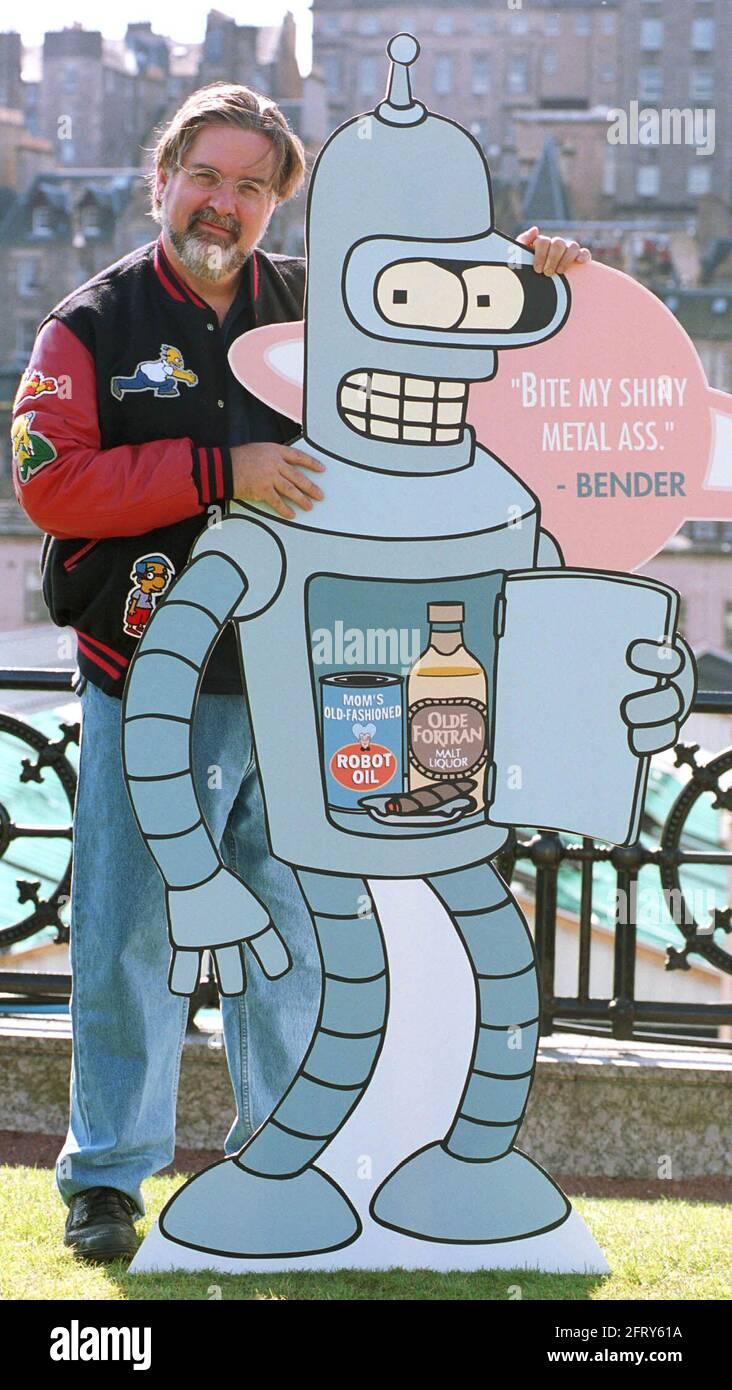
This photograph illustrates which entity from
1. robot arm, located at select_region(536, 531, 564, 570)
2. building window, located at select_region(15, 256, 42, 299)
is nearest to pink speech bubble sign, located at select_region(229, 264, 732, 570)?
robot arm, located at select_region(536, 531, 564, 570)

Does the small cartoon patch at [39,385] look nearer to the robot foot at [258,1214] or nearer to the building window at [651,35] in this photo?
the robot foot at [258,1214]

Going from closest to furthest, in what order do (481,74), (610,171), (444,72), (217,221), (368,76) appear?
(217,221) < (610,171) < (368,76) < (481,74) < (444,72)

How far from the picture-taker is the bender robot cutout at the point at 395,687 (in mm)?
2918

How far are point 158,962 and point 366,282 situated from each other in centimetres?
133

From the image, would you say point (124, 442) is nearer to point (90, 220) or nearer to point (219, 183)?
point (219, 183)

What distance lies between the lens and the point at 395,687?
2.96m

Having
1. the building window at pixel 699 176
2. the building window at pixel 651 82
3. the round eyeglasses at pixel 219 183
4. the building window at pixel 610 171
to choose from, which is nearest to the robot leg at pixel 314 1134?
the round eyeglasses at pixel 219 183

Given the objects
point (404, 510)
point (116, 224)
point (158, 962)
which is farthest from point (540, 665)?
point (116, 224)

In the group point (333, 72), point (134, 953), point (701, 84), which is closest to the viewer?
point (134, 953)

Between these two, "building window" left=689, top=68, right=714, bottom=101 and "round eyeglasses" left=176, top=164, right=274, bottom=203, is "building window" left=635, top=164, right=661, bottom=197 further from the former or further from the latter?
"round eyeglasses" left=176, top=164, right=274, bottom=203

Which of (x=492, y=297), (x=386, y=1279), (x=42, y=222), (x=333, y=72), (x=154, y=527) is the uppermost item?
(x=333, y=72)

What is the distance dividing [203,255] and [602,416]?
0.79m

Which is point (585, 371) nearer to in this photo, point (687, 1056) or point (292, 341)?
point (292, 341)

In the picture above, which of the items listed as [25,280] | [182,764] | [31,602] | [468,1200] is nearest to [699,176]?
[25,280]
